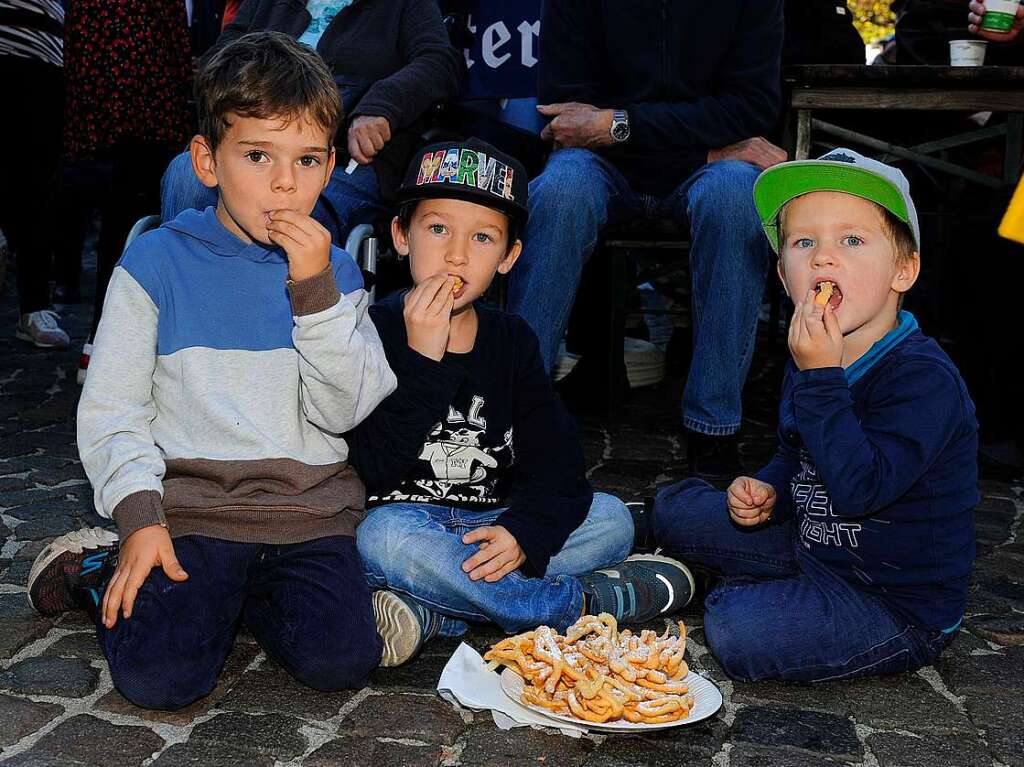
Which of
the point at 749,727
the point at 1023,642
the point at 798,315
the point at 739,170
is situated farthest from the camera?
the point at 739,170

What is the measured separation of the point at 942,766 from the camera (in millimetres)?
2207

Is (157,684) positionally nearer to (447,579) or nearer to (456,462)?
(447,579)

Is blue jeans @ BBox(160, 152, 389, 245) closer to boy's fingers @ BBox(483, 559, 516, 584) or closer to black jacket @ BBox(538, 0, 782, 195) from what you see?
black jacket @ BBox(538, 0, 782, 195)

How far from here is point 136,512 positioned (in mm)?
2430

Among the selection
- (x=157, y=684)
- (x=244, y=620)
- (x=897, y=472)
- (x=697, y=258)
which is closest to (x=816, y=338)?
(x=897, y=472)

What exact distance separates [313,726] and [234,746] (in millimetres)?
162

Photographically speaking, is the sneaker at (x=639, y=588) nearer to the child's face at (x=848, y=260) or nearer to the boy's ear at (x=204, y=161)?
the child's face at (x=848, y=260)

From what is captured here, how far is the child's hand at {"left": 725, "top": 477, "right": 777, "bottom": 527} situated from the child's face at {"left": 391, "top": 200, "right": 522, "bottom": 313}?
0.83 m

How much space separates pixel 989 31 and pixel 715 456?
2115mm

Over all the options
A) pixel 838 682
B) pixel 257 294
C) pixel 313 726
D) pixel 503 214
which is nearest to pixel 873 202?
pixel 503 214

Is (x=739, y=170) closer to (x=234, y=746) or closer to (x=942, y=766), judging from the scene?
(x=942, y=766)

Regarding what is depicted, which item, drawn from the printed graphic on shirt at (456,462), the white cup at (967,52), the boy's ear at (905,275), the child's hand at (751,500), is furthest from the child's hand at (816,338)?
the white cup at (967,52)

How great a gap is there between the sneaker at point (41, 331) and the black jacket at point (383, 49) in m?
2.62

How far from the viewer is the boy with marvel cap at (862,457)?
8.21ft
